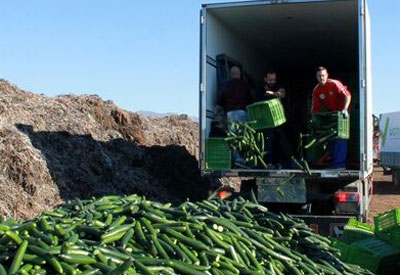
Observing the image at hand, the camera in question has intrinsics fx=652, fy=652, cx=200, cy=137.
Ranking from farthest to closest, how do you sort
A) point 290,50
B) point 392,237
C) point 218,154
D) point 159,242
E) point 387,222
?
point 290,50, point 218,154, point 387,222, point 392,237, point 159,242

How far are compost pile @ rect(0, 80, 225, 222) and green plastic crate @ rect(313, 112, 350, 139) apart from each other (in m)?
3.68

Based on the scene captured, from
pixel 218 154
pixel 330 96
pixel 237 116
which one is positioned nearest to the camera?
pixel 218 154

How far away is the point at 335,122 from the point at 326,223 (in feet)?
5.10

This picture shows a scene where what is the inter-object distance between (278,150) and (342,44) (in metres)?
3.78

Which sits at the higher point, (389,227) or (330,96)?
(330,96)

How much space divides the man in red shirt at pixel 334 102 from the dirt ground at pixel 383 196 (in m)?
3.24

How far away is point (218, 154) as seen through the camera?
969 centimetres

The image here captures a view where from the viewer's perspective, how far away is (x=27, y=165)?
10.0m

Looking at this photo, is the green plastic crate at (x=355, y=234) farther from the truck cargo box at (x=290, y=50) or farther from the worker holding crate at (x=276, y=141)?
the worker holding crate at (x=276, y=141)

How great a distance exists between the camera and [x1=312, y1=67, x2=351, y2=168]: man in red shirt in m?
9.56

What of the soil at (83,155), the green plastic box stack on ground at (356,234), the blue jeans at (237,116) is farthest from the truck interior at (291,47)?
the green plastic box stack on ground at (356,234)

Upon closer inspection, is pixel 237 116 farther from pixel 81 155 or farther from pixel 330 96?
pixel 81 155

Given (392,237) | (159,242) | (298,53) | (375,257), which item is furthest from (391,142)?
(159,242)

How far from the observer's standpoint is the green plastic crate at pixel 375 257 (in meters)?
5.15
